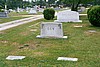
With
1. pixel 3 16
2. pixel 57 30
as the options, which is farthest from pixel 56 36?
pixel 3 16

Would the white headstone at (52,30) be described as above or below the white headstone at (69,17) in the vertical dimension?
above

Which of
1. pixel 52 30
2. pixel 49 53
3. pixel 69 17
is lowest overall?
pixel 69 17

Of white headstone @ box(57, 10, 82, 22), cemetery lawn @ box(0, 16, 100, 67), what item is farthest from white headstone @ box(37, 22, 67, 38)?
white headstone @ box(57, 10, 82, 22)

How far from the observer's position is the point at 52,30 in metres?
10.2

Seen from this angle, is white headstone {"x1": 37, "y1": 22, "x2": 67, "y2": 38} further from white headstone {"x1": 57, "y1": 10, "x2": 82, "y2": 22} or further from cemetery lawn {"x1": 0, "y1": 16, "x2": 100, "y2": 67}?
white headstone {"x1": 57, "y1": 10, "x2": 82, "y2": 22}

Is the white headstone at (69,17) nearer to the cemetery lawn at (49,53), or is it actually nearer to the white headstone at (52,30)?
the white headstone at (52,30)

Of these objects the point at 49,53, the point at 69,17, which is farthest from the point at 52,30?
the point at 69,17

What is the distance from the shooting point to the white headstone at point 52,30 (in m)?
10.0

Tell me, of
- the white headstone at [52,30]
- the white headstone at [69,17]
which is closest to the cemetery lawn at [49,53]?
the white headstone at [52,30]

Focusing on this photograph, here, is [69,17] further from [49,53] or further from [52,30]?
[49,53]

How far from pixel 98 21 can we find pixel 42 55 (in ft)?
27.6

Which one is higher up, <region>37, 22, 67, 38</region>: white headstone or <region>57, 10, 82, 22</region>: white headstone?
<region>37, 22, 67, 38</region>: white headstone

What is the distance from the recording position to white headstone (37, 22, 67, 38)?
10.0 meters

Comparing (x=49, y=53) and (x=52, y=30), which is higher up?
(x=52, y=30)
